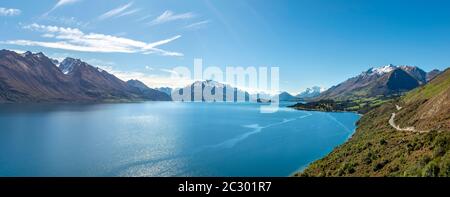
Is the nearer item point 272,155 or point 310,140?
point 272,155

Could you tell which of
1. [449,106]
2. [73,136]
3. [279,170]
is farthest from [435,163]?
[73,136]

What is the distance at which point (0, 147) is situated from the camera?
9000 cm

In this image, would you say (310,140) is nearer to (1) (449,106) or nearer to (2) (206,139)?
(2) (206,139)

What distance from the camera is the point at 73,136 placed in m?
114

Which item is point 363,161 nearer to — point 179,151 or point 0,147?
point 179,151
